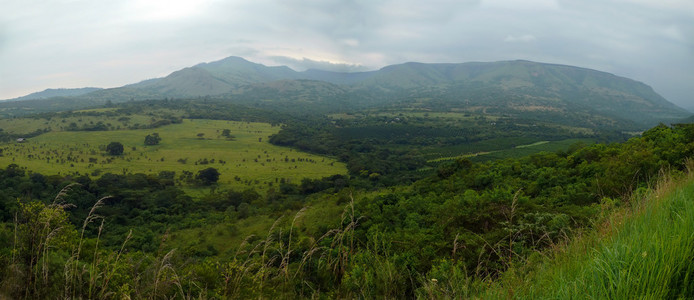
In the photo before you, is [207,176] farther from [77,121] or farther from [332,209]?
[77,121]

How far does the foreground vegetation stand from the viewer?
4.13m

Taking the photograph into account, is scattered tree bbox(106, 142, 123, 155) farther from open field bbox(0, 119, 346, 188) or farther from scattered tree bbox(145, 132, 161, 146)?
scattered tree bbox(145, 132, 161, 146)

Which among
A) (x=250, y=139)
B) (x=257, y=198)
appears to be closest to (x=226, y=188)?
(x=257, y=198)

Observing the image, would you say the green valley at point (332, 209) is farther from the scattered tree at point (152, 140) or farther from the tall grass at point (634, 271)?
the scattered tree at point (152, 140)

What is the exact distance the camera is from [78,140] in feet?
351

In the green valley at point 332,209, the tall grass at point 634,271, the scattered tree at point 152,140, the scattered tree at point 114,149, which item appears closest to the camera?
the tall grass at point 634,271

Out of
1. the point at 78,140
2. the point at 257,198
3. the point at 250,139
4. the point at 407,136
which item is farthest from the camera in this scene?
the point at 407,136

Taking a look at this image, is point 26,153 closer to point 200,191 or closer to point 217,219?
point 200,191

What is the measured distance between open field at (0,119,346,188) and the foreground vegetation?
1387 centimetres

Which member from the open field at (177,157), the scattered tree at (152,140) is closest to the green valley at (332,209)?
the scattered tree at (152,140)

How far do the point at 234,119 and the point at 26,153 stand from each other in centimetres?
9535

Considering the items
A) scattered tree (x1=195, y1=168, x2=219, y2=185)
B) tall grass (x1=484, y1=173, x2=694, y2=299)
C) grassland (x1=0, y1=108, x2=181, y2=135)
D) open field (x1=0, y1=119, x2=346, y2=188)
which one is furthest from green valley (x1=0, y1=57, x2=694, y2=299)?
grassland (x1=0, y1=108, x2=181, y2=135)

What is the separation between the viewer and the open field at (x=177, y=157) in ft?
251

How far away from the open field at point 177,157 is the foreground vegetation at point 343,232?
13874 mm
